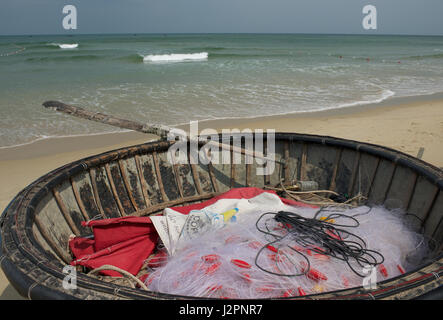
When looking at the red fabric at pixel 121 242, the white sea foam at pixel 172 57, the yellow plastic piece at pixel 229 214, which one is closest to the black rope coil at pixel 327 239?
the yellow plastic piece at pixel 229 214

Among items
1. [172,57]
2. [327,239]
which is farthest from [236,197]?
[172,57]

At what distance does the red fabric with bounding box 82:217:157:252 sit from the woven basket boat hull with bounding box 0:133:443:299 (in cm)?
32

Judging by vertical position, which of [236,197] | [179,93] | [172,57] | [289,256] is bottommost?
[289,256]

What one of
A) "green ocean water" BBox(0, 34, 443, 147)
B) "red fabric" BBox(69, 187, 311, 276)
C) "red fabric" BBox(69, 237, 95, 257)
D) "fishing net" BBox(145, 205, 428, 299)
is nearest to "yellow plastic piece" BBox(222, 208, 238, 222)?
"fishing net" BBox(145, 205, 428, 299)

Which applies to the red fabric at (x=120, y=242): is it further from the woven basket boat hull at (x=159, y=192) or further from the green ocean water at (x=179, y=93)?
the green ocean water at (x=179, y=93)

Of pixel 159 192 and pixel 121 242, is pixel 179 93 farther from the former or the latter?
pixel 121 242

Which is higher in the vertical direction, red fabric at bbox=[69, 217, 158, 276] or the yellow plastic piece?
the yellow plastic piece

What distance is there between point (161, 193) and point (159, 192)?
→ 0.03 metres

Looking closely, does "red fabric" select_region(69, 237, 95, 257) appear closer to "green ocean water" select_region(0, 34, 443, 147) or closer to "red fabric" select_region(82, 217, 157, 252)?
"red fabric" select_region(82, 217, 157, 252)

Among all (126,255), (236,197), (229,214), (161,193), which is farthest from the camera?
(161,193)

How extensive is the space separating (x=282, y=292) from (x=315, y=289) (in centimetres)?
23

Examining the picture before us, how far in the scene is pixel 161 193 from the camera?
3939mm

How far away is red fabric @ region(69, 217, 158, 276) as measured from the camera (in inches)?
110
